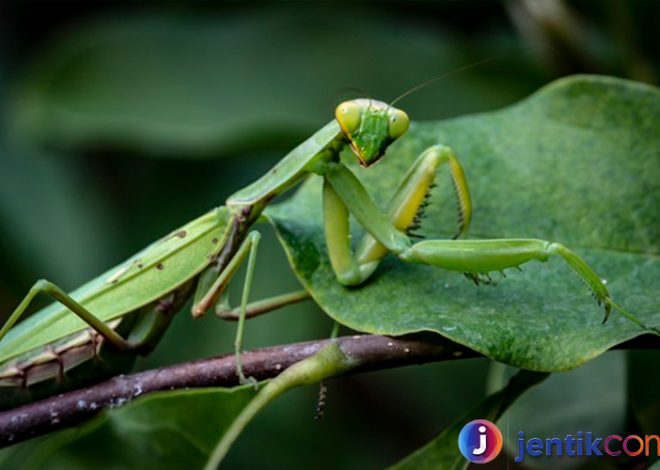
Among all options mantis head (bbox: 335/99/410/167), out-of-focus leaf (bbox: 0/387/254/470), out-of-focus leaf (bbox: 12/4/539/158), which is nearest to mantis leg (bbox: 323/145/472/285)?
mantis head (bbox: 335/99/410/167)

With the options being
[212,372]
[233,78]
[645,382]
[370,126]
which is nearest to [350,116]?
[370,126]

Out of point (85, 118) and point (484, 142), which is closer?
point (484, 142)

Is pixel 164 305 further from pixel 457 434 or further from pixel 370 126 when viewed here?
pixel 457 434

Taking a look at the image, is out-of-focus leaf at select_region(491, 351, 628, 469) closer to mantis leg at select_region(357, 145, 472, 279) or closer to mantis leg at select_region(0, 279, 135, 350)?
mantis leg at select_region(357, 145, 472, 279)

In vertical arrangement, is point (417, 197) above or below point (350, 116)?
below

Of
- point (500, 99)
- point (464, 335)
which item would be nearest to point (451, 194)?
point (464, 335)

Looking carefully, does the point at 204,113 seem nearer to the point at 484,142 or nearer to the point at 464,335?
the point at 484,142
